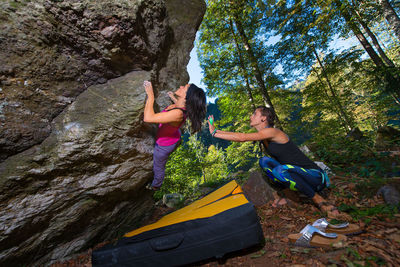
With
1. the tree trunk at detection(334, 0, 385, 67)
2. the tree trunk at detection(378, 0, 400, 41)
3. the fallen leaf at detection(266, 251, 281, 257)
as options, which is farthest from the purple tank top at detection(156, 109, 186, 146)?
the tree trunk at detection(334, 0, 385, 67)

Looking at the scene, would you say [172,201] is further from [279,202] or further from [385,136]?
[385,136]

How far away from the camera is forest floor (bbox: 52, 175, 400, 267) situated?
5.49ft

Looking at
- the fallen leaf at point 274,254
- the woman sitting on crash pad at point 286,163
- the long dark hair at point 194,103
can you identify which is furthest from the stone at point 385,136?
the long dark hair at point 194,103

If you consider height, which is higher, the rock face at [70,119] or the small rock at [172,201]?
the rock face at [70,119]

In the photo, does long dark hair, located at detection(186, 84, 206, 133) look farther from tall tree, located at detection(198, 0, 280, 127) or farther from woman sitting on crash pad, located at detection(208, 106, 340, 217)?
tall tree, located at detection(198, 0, 280, 127)

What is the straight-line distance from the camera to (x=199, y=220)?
2.19m

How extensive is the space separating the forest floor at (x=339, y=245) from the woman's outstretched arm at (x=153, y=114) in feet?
7.48

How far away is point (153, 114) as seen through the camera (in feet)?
9.01

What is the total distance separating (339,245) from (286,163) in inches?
62.9

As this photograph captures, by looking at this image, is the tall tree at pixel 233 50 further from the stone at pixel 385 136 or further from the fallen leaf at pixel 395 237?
the fallen leaf at pixel 395 237

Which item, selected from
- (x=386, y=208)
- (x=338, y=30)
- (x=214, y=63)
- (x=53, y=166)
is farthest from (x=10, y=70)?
(x=338, y=30)

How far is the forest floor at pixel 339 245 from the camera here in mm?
1675

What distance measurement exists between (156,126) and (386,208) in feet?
13.9

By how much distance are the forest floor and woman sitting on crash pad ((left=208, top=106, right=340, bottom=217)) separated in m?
0.35
